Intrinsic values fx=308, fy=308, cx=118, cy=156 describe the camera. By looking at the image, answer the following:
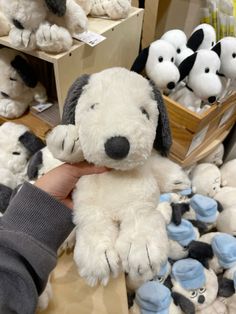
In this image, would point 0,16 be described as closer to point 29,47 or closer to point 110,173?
point 29,47

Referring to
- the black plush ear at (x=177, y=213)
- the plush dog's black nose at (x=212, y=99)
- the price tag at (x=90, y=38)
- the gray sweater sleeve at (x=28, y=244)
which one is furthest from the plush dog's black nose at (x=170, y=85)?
the gray sweater sleeve at (x=28, y=244)

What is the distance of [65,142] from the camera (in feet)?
1.50

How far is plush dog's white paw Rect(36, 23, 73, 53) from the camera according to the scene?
0.70 meters

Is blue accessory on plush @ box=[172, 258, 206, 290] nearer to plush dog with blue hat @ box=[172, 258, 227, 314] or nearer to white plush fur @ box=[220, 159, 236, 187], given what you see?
plush dog with blue hat @ box=[172, 258, 227, 314]

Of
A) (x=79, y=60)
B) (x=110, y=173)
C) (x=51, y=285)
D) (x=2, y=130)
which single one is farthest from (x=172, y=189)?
(x=2, y=130)

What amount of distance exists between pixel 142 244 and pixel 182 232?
60 cm

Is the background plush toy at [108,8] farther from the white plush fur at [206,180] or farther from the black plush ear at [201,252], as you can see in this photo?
the black plush ear at [201,252]

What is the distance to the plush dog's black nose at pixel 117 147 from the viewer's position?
1.33ft

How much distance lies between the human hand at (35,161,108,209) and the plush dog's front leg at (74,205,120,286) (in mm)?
44

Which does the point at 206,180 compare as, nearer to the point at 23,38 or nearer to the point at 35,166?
the point at 35,166

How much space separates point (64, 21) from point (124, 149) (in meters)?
0.49

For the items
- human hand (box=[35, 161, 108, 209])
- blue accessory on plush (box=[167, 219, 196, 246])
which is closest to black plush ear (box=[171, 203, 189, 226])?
blue accessory on plush (box=[167, 219, 196, 246])

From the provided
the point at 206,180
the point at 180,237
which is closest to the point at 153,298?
the point at 180,237

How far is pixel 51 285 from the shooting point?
624 millimetres
